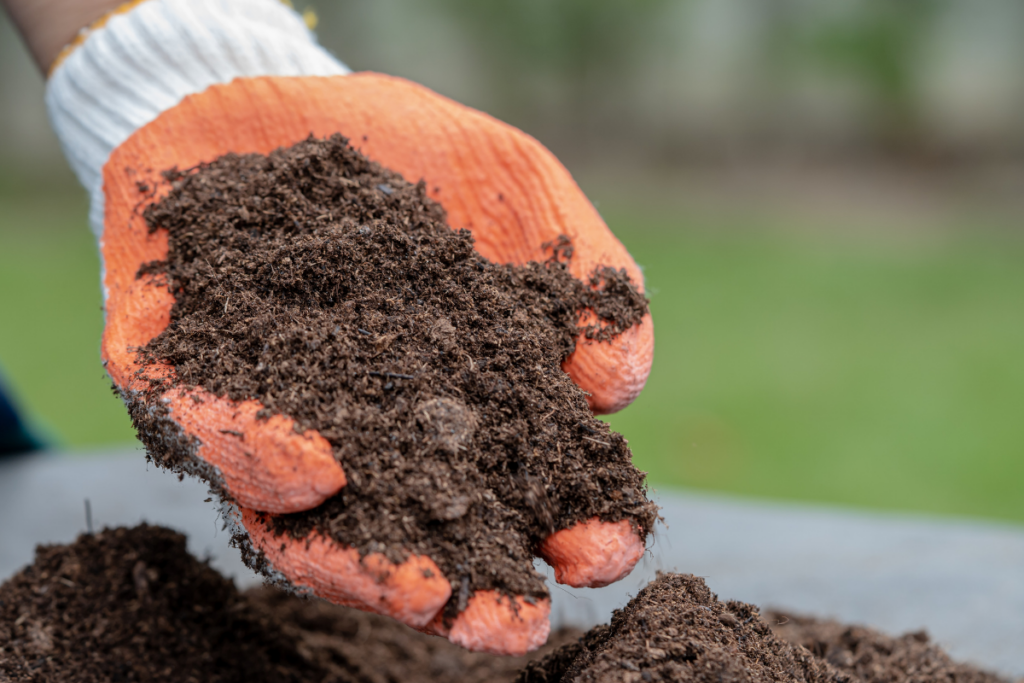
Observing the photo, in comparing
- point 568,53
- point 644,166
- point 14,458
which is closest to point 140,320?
point 14,458

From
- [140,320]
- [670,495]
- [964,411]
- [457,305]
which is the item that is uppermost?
[964,411]

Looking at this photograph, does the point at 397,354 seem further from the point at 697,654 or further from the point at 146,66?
the point at 146,66

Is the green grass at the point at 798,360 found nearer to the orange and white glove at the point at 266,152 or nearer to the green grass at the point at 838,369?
the green grass at the point at 838,369

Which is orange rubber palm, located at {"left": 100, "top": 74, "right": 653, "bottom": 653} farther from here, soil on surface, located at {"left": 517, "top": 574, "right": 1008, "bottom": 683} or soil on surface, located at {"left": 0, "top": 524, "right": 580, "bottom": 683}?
soil on surface, located at {"left": 0, "top": 524, "right": 580, "bottom": 683}

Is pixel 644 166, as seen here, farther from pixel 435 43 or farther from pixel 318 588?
pixel 318 588

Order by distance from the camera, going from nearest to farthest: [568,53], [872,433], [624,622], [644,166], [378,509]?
[378,509]
[624,622]
[872,433]
[568,53]
[644,166]

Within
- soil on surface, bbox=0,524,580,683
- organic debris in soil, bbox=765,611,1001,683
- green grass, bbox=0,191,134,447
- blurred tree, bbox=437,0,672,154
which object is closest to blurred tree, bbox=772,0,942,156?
blurred tree, bbox=437,0,672,154

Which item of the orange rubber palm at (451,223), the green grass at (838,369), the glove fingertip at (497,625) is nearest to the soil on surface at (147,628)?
the orange rubber palm at (451,223)
